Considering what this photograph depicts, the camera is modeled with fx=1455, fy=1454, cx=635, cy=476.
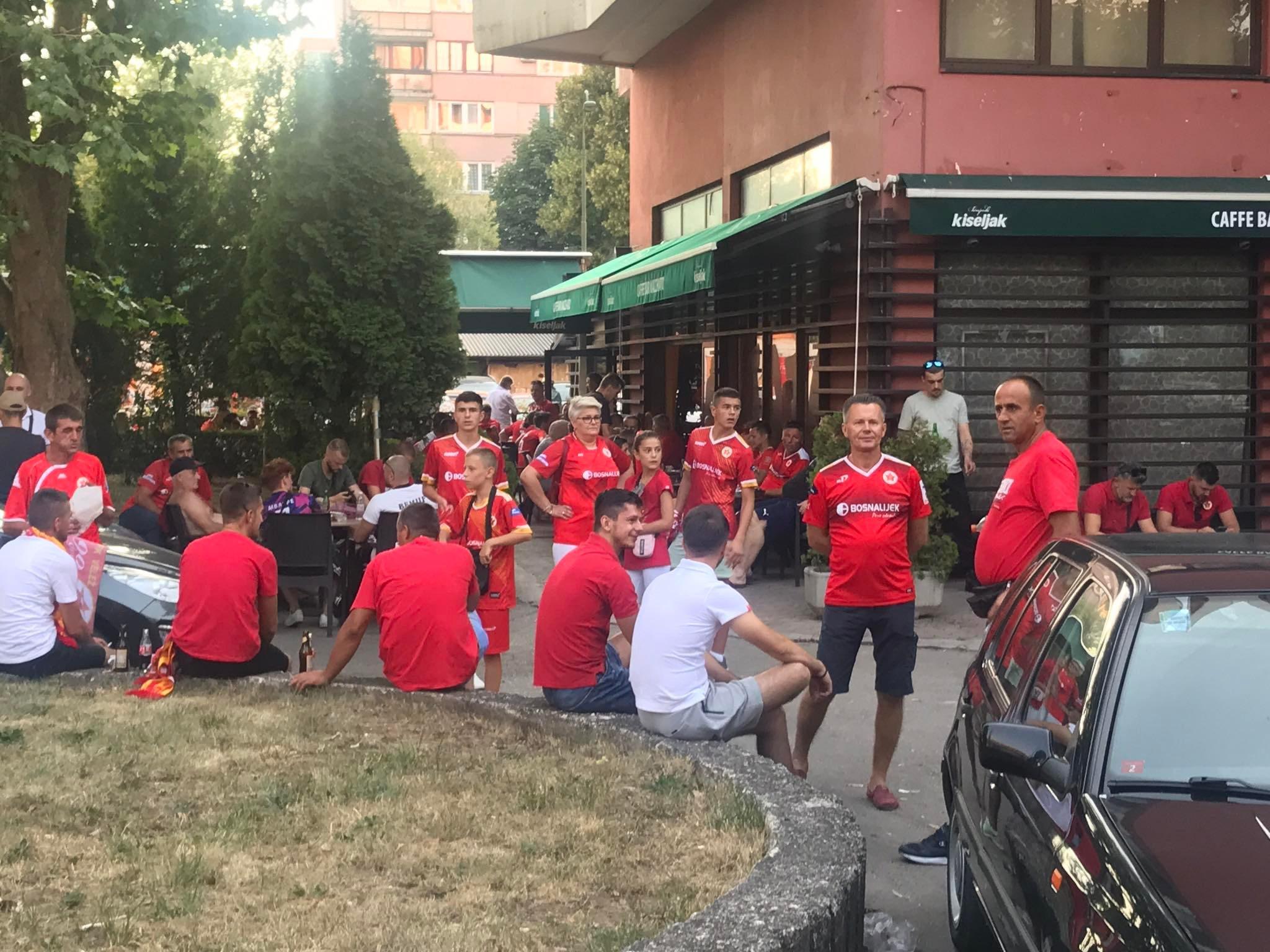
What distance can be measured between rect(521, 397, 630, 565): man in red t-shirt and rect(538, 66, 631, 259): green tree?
32.3m

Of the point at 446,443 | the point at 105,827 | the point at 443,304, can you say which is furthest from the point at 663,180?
the point at 105,827

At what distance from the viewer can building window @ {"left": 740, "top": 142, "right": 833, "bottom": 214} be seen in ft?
47.1

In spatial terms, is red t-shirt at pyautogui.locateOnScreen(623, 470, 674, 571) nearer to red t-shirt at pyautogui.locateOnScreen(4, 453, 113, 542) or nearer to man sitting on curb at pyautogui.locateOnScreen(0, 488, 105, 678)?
man sitting on curb at pyautogui.locateOnScreen(0, 488, 105, 678)

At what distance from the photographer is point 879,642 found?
6602mm

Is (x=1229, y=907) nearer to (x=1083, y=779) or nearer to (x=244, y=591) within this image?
(x=1083, y=779)

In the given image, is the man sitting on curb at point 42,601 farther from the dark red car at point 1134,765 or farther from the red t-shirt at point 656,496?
the dark red car at point 1134,765

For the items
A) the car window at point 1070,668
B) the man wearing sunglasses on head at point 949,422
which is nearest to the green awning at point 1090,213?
the man wearing sunglasses on head at point 949,422

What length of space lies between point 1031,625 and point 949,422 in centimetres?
760

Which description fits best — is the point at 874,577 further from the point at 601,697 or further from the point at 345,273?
the point at 345,273

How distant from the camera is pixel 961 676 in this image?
370 inches

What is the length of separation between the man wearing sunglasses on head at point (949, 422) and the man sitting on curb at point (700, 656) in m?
6.17

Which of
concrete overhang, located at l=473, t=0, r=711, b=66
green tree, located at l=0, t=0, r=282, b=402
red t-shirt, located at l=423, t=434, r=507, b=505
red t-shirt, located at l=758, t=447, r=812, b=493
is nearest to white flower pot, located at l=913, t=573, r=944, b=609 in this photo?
red t-shirt, located at l=758, t=447, r=812, b=493

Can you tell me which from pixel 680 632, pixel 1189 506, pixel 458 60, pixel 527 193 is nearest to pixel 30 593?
pixel 680 632

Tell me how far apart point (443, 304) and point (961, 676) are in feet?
26.2
